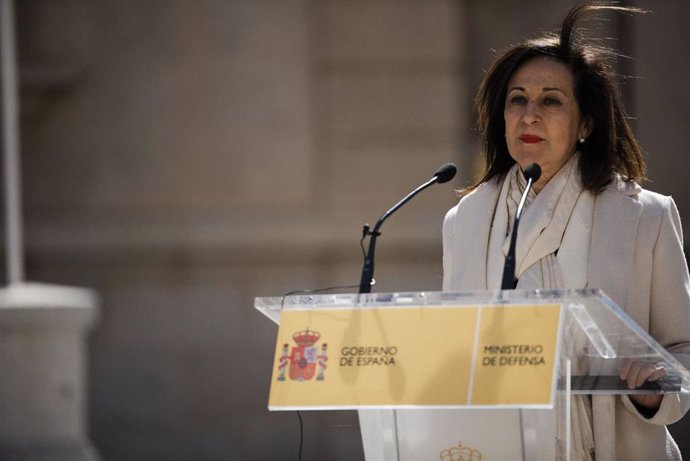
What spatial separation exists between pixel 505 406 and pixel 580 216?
3.27ft

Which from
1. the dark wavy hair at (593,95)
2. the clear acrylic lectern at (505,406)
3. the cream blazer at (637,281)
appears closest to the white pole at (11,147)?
the dark wavy hair at (593,95)

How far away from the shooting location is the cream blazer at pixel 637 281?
11.1ft

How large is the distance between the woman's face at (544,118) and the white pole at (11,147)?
16.7ft

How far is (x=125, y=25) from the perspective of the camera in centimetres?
921

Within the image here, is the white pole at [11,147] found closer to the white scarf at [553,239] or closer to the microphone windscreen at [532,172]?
the white scarf at [553,239]

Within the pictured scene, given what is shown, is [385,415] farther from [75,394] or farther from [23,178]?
[23,178]

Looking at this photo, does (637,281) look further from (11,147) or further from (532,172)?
(11,147)

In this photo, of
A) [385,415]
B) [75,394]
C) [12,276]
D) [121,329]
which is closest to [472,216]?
[385,415]

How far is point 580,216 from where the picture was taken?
3570 mm

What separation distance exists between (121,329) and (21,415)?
6.97 feet

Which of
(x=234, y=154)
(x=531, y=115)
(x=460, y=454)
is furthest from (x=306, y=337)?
(x=234, y=154)

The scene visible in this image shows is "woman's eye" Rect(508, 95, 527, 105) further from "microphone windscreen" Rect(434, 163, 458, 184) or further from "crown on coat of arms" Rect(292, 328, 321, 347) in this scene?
"crown on coat of arms" Rect(292, 328, 321, 347)

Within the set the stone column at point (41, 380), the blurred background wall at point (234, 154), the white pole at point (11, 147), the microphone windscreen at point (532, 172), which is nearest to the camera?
the microphone windscreen at point (532, 172)

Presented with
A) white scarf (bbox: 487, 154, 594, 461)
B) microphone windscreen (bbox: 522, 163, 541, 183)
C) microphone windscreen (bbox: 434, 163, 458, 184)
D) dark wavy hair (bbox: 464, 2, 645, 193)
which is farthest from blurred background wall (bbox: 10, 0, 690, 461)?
microphone windscreen (bbox: 522, 163, 541, 183)
